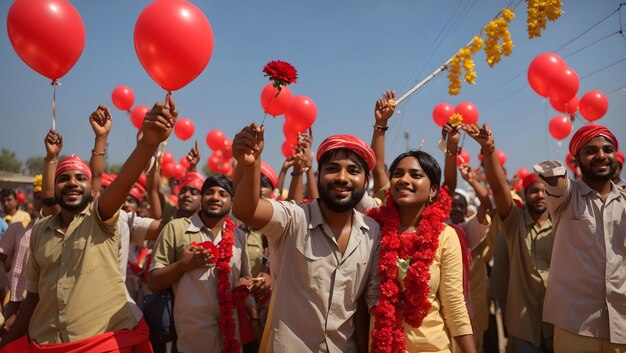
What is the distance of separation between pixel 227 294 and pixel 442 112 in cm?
474

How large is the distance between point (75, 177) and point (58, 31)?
133 centimetres

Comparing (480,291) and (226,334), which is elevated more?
(480,291)

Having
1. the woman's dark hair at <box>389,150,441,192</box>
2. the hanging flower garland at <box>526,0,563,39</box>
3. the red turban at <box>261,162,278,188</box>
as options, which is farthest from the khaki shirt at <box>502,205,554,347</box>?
the red turban at <box>261,162,278,188</box>

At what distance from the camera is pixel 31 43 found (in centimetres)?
356

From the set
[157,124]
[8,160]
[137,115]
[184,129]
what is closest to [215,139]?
[184,129]

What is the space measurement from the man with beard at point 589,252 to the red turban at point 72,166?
340 cm

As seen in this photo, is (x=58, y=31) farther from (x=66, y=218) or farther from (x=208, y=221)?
(x=208, y=221)

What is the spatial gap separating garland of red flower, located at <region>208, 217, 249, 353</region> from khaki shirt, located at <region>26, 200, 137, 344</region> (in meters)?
0.65

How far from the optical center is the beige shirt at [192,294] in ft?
11.0

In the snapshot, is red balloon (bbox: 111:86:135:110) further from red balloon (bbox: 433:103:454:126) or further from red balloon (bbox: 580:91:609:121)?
red balloon (bbox: 580:91:609:121)

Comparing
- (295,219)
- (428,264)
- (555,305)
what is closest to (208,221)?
(295,219)

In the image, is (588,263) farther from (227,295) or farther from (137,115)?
(137,115)

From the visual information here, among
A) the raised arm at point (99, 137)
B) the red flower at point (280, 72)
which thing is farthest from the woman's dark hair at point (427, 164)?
the raised arm at point (99, 137)

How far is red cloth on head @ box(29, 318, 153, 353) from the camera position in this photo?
107 inches
